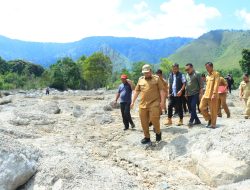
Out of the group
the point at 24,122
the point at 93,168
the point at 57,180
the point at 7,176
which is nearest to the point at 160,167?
the point at 93,168

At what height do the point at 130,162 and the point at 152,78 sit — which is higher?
the point at 152,78

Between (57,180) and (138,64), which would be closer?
(57,180)

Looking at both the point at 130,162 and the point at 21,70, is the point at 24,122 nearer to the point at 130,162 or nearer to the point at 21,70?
the point at 130,162

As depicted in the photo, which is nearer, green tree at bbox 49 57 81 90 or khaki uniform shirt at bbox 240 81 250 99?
khaki uniform shirt at bbox 240 81 250 99

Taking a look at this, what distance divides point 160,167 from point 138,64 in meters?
99.3

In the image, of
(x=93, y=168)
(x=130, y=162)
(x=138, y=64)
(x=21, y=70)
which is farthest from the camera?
(x=21, y=70)

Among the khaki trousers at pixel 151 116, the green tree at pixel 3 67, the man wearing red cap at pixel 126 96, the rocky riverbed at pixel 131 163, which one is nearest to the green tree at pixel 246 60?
the man wearing red cap at pixel 126 96

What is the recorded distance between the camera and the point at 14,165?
Result: 764 cm

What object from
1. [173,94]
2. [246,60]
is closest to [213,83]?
[173,94]

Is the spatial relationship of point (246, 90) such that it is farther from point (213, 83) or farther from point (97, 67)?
point (97, 67)

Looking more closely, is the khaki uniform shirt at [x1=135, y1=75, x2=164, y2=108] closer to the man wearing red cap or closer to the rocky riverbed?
the rocky riverbed

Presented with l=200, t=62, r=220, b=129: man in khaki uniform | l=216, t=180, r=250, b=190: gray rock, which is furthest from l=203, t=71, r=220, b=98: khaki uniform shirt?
l=216, t=180, r=250, b=190: gray rock

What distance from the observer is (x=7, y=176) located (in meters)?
7.45

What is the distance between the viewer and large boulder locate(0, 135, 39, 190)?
24.5ft
